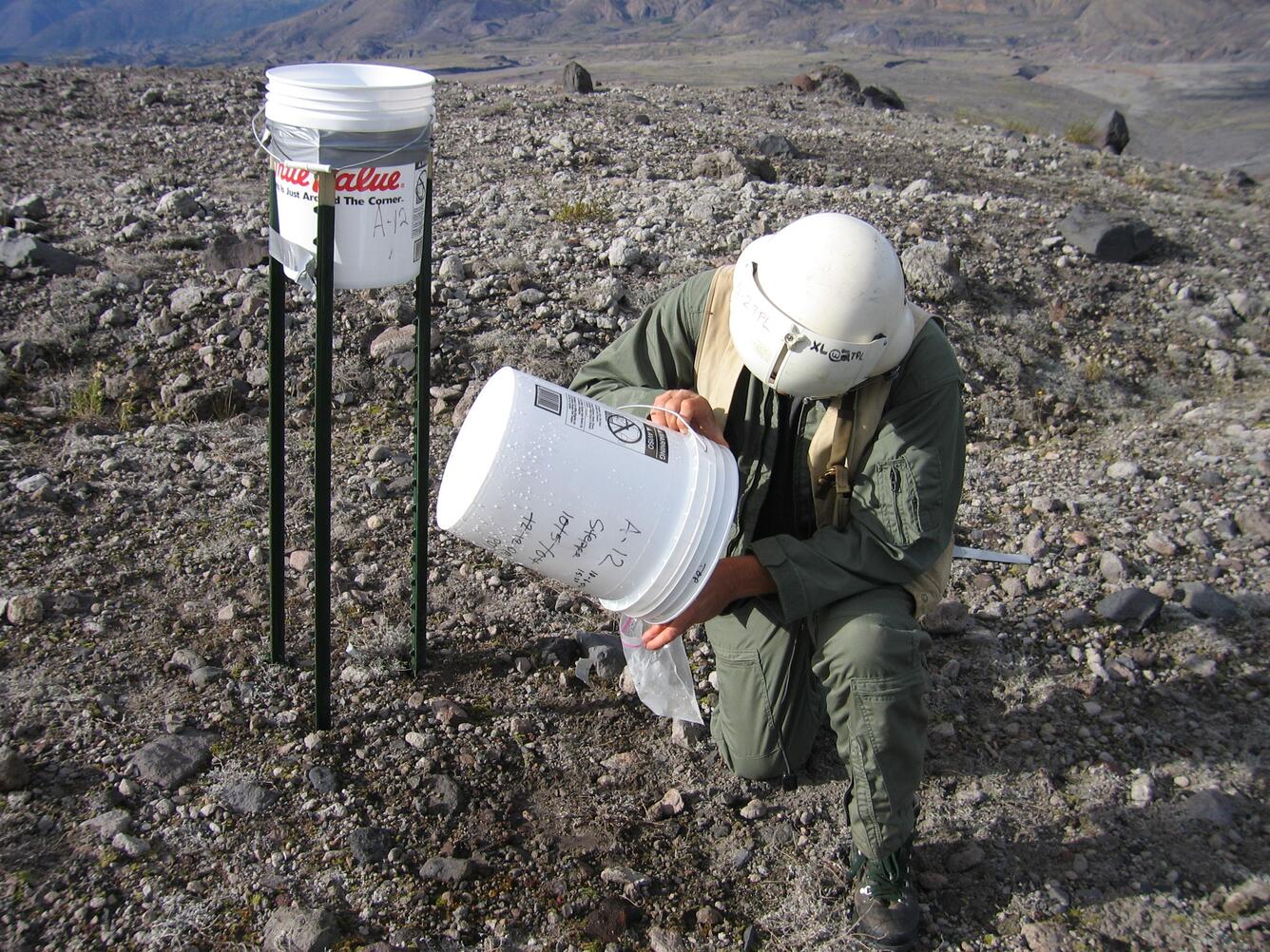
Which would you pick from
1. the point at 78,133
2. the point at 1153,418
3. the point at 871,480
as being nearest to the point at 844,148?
the point at 1153,418

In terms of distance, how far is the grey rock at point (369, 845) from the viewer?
2.11m

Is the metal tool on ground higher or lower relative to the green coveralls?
lower

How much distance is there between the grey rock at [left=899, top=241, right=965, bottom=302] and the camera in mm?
4816

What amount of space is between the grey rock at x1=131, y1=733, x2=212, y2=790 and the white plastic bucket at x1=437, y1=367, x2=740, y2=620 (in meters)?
0.89

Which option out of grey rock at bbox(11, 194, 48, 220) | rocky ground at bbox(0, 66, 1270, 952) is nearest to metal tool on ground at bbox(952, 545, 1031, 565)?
rocky ground at bbox(0, 66, 1270, 952)

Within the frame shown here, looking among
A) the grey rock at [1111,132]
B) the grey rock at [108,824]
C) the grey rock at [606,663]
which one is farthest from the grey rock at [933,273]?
the grey rock at [1111,132]

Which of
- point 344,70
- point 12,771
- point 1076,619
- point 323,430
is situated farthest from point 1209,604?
point 12,771

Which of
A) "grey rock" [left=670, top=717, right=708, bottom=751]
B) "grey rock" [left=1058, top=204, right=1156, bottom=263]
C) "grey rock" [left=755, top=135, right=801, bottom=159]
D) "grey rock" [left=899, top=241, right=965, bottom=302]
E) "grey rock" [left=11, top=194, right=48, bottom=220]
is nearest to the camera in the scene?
"grey rock" [left=670, top=717, right=708, bottom=751]

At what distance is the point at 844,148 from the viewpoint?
7.54 metres

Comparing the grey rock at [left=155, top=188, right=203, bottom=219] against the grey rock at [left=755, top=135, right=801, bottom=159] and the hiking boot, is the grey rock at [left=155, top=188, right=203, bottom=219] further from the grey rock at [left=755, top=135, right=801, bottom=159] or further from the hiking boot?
the hiking boot

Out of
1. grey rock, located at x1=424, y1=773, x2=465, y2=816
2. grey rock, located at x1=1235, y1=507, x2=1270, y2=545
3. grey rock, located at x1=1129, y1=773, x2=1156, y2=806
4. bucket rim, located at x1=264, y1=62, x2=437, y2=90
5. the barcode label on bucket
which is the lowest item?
grey rock, located at x1=424, y1=773, x2=465, y2=816

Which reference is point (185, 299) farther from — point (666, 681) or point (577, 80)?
point (577, 80)

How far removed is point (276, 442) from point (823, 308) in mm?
1343

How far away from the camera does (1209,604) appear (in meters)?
2.99
